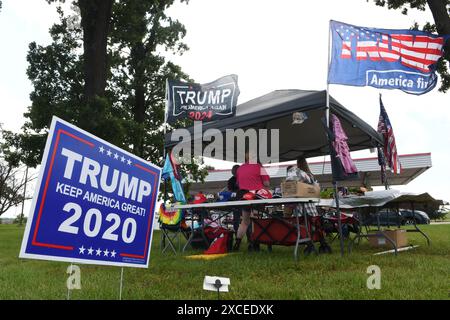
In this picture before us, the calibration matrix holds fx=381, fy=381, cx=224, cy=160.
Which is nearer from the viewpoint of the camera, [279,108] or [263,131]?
[279,108]

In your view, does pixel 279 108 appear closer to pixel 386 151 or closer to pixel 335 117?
pixel 335 117

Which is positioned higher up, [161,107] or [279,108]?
[161,107]

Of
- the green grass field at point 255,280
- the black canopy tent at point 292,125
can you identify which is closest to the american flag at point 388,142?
the black canopy tent at point 292,125

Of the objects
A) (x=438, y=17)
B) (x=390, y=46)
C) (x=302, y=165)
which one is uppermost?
(x=438, y=17)

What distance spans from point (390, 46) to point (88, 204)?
19.3ft

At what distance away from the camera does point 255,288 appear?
3.48m

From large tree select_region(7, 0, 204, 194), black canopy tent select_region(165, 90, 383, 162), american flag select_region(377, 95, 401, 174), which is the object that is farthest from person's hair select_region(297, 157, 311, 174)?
large tree select_region(7, 0, 204, 194)

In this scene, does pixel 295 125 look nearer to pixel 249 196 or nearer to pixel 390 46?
pixel 390 46

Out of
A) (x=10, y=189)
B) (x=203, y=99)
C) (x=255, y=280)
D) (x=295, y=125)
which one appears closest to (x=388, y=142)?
(x=295, y=125)

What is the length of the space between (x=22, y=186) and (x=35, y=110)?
2658cm

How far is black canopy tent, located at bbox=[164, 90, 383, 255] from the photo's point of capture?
20.3 ft

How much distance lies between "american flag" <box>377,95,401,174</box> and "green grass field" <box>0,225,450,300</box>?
155 inches

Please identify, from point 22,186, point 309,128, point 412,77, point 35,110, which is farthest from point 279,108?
point 22,186

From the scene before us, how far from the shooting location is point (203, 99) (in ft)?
28.3
